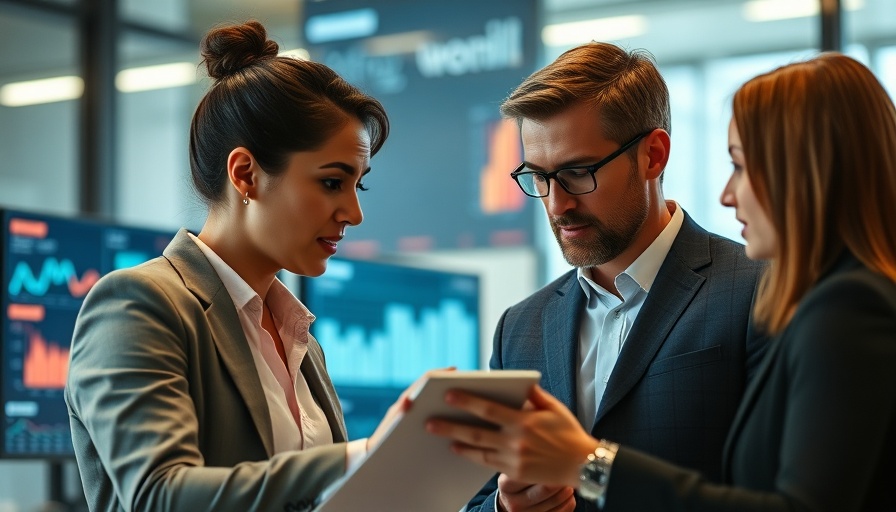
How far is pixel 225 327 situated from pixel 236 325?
3 cm

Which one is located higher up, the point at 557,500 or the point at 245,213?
the point at 245,213

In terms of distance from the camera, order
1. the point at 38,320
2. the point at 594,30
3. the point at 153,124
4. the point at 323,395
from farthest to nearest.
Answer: the point at 153,124
the point at 594,30
the point at 38,320
the point at 323,395

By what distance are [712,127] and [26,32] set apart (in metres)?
2.86

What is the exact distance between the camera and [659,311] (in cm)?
203

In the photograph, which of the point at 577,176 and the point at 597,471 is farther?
the point at 577,176

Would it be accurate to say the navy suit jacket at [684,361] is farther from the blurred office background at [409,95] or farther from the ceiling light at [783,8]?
the ceiling light at [783,8]

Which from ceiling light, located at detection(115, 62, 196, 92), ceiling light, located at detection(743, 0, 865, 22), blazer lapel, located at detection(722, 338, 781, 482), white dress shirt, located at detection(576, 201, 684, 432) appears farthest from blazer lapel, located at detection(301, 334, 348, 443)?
ceiling light, located at detection(115, 62, 196, 92)

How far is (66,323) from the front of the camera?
3.30 meters

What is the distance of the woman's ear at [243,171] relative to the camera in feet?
6.22

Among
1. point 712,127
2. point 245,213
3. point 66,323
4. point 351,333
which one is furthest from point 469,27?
point 245,213

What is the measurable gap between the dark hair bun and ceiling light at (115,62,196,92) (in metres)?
3.34

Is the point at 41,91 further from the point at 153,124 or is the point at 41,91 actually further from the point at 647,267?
the point at 647,267

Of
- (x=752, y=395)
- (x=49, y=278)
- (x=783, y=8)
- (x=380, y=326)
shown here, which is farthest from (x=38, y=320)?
(x=783, y=8)

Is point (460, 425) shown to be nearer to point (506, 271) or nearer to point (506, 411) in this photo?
point (506, 411)
